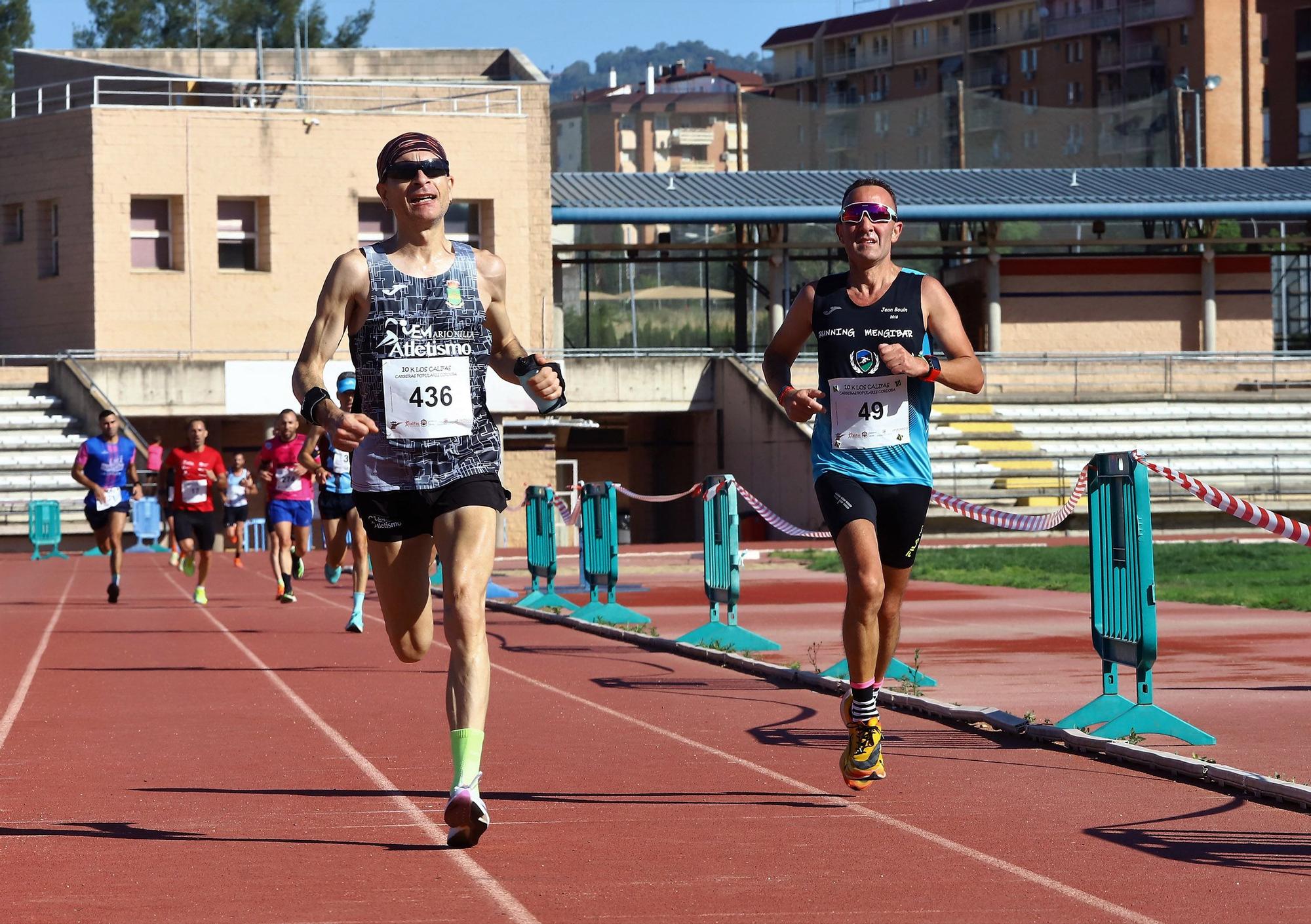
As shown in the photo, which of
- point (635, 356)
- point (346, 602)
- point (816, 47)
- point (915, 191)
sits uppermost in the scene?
point (816, 47)

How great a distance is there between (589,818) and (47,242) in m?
38.3

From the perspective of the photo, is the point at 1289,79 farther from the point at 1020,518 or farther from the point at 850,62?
the point at 1020,518

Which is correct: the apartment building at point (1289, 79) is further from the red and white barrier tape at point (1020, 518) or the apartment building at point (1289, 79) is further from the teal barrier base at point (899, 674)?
the teal barrier base at point (899, 674)

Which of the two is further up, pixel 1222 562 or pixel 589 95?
pixel 589 95

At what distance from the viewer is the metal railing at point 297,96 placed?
42312mm

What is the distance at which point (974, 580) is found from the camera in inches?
873

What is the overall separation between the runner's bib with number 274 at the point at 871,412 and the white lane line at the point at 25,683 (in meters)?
4.20

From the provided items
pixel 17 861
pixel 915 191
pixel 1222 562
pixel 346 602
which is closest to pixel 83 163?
pixel 915 191

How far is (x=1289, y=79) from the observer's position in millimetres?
87250

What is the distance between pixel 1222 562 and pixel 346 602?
1083cm

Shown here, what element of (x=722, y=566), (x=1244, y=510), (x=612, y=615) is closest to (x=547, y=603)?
(x=612, y=615)

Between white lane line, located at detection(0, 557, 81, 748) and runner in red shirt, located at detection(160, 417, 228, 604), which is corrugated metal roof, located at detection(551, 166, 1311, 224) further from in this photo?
white lane line, located at detection(0, 557, 81, 748)

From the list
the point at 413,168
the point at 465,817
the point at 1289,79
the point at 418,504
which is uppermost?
the point at 1289,79

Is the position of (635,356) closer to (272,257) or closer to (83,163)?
(272,257)
